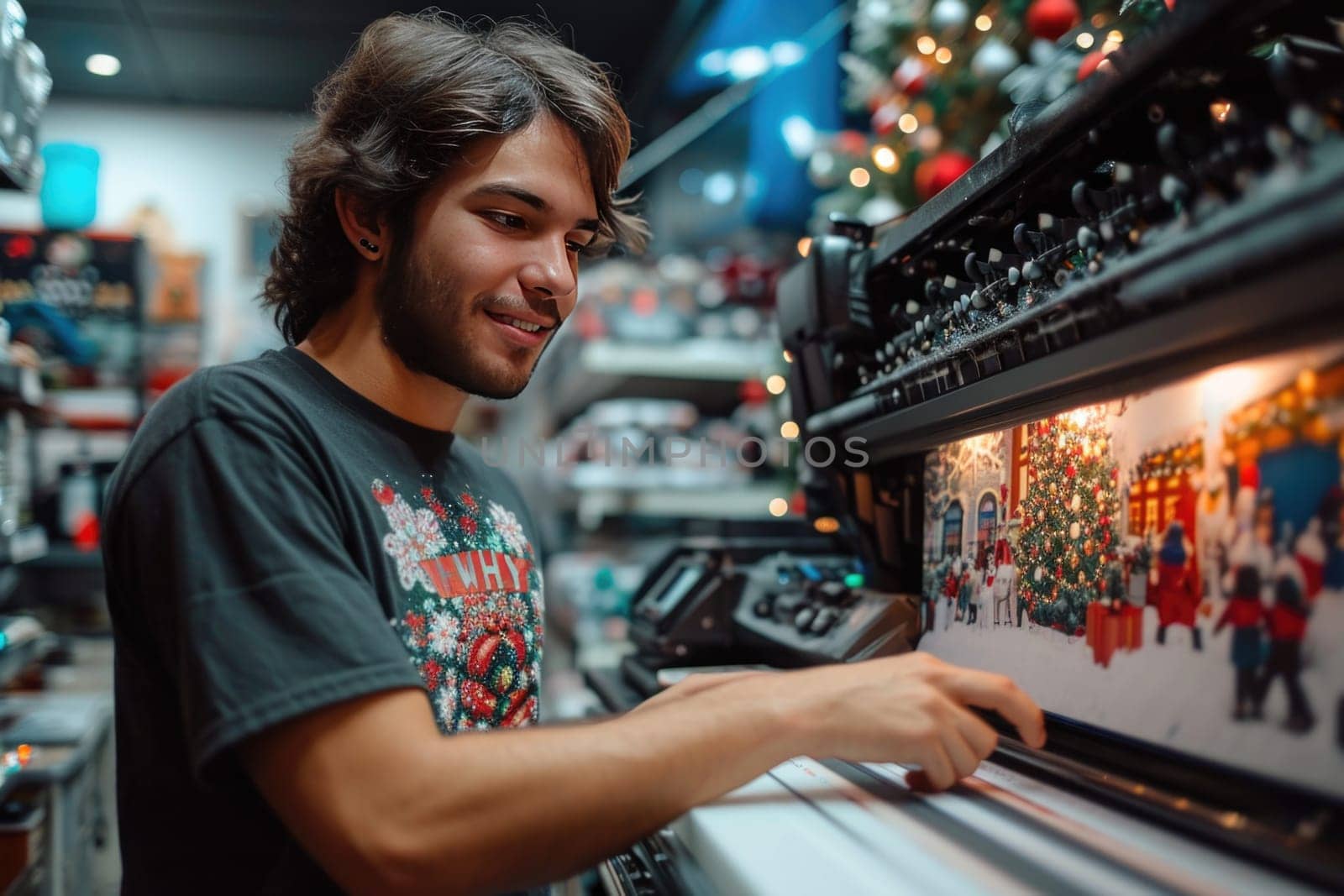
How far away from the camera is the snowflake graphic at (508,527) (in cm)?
118

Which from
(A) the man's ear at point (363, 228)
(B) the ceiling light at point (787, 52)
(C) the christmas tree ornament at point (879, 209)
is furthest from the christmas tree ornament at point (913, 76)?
(A) the man's ear at point (363, 228)

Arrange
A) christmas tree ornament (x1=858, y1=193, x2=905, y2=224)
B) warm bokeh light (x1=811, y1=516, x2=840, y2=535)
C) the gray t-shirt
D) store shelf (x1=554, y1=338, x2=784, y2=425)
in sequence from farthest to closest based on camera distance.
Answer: store shelf (x1=554, y1=338, x2=784, y2=425)
christmas tree ornament (x1=858, y1=193, x2=905, y2=224)
warm bokeh light (x1=811, y1=516, x2=840, y2=535)
the gray t-shirt

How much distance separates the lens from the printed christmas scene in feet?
1.92

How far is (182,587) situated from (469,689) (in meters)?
0.35

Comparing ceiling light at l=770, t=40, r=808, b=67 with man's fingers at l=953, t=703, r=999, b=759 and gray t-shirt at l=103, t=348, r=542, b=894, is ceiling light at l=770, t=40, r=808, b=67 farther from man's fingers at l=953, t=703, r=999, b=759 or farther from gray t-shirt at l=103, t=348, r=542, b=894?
man's fingers at l=953, t=703, r=999, b=759

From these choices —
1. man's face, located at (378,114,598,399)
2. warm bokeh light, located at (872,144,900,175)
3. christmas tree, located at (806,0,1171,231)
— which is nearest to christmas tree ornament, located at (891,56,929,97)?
christmas tree, located at (806,0,1171,231)

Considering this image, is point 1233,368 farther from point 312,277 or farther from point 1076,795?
point 312,277

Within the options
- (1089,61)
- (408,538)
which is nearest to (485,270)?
(408,538)

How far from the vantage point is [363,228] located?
3.80ft

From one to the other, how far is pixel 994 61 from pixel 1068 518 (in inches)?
65.8

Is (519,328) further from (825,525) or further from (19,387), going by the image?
(19,387)

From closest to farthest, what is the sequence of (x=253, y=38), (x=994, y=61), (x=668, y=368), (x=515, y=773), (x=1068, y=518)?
(x=515, y=773) → (x=1068, y=518) → (x=994, y=61) → (x=668, y=368) → (x=253, y=38)

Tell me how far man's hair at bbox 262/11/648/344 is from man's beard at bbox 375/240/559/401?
0.25 ft

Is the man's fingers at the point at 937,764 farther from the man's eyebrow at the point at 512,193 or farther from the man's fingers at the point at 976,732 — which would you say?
the man's eyebrow at the point at 512,193
